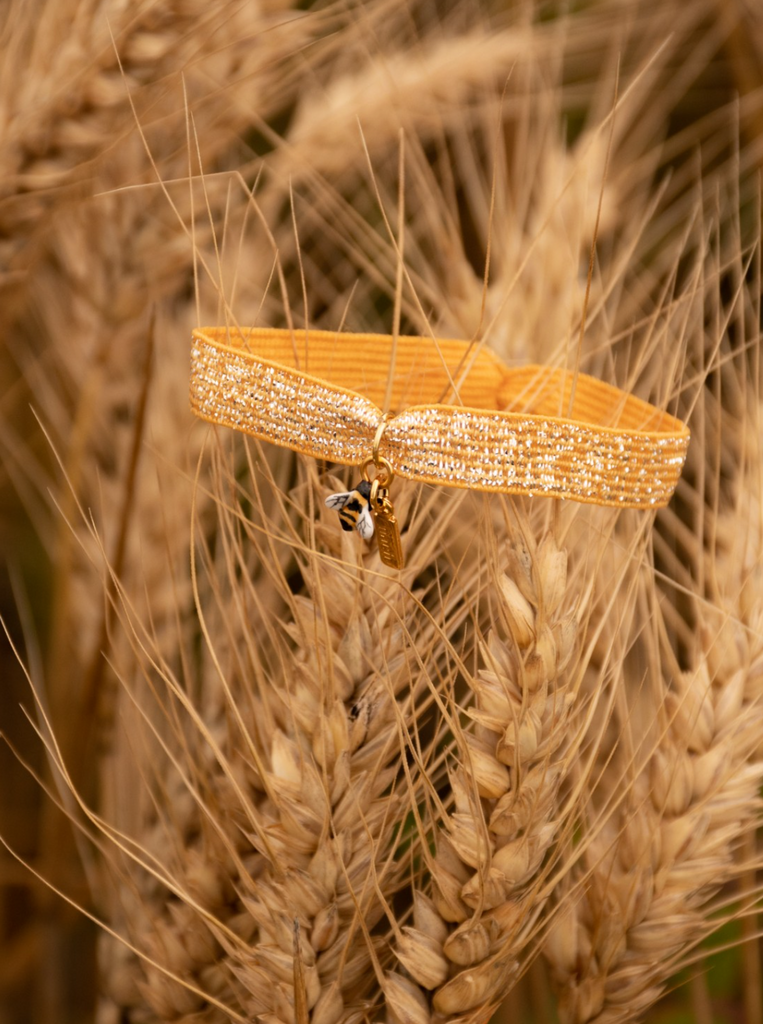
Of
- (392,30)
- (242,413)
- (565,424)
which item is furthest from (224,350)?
(392,30)

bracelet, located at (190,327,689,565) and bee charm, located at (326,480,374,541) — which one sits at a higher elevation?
bracelet, located at (190,327,689,565)

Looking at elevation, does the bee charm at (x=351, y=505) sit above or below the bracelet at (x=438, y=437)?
below

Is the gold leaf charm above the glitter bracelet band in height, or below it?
below

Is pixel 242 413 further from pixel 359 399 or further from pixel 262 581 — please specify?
pixel 262 581
